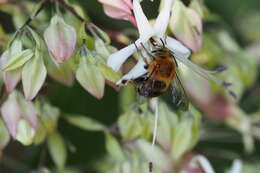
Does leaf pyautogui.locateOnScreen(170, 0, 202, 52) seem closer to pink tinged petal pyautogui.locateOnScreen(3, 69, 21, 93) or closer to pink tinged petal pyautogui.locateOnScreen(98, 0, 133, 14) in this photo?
pink tinged petal pyautogui.locateOnScreen(98, 0, 133, 14)

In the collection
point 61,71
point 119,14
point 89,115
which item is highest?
point 119,14

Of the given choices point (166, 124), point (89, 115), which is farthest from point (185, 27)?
point (89, 115)

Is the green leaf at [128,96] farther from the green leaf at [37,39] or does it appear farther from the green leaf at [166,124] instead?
the green leaf at [37,39]

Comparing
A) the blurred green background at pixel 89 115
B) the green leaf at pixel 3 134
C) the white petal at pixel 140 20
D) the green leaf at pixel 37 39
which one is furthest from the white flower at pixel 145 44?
the blurred green background at pixel 89 115

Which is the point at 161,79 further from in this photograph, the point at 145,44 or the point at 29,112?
the point at 29,112

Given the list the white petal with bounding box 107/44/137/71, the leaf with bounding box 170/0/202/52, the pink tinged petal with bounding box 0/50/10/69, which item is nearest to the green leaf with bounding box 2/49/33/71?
the pink tinged petal with bounding box 0/50/10/69
